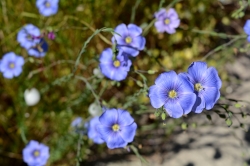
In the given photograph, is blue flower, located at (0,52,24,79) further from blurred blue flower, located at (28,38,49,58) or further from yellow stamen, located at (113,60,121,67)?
yellow stamen, located at (113,60,121,67)

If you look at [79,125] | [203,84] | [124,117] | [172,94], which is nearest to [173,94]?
[172,94]

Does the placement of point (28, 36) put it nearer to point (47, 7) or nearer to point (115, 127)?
point (47, 7)

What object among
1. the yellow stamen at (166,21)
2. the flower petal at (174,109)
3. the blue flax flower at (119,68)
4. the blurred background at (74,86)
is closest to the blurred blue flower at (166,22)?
the yellow stamen at (166,21)

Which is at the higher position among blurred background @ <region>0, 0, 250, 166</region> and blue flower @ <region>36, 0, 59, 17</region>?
blue flower @ <region>36, 0, 59, 17</region>

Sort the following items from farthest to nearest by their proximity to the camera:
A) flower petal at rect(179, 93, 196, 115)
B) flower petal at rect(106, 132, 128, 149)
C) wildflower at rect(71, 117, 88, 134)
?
wildflower at rect(71, 117, 88, 134)
flower petal at rect(106, 132, 128, 149)
flower petal at rect(179, 93, 196, 115)

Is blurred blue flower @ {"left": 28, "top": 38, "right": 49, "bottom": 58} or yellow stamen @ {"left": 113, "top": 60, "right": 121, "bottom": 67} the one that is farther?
blurred blue flower @ {"left": 28, "top": 38, "right": 49, "bottom": 58}

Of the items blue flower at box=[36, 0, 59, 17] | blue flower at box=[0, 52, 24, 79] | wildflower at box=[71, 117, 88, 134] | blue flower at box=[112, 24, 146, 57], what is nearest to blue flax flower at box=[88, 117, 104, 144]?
wildflower at box=[71, 117, 88, 134]
